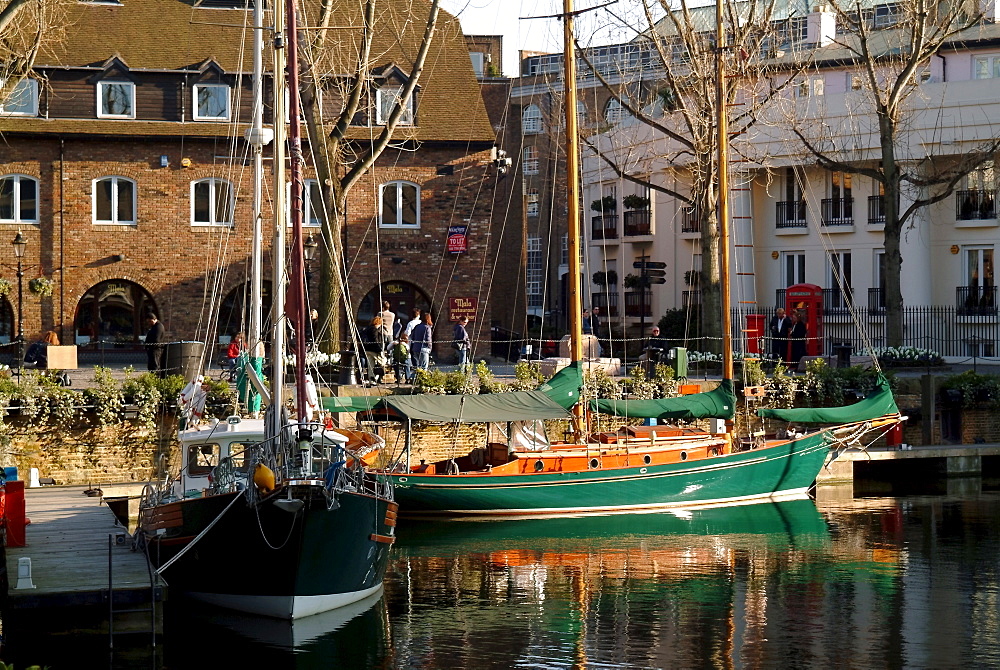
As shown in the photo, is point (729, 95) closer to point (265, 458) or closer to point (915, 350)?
point (915, 350)

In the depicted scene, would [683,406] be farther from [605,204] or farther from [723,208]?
[605,204]

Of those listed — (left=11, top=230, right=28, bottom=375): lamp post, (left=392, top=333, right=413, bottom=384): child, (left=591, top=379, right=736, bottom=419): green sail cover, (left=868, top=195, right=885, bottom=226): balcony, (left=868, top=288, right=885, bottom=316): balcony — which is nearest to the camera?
(left=591, top=379, right=736, bottom=419): green sail cover

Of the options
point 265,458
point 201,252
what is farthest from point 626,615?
point 201,252

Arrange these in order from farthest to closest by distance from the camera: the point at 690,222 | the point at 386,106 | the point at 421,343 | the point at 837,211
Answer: the point at 690,222 → the point at 837,211 → the point at 386,106 → the point at 421,343

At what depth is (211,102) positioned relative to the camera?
39.3 m

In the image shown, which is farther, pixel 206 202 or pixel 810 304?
pixel 810 304

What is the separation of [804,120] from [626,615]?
25.3 metres

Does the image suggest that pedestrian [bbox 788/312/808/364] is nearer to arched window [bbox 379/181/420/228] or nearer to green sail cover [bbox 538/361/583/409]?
arched window [bbox 379/181/420/228]

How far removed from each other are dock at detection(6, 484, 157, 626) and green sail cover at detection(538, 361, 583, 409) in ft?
29.2

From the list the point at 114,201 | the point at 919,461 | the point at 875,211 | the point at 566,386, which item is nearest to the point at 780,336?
the point at 919,461

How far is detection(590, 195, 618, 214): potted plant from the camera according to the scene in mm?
52500

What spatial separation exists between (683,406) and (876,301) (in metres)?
19.3

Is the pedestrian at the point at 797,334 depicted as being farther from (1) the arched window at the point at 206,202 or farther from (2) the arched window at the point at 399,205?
(1) the arched window at the point at 206,202

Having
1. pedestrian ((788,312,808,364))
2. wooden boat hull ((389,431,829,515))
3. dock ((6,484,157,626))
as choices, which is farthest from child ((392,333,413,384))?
pedestrian ((788,312,808,364))
